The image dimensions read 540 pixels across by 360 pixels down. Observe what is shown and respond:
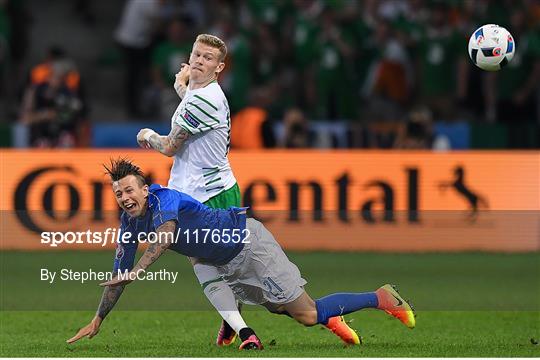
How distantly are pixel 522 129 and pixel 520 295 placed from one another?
6595mm

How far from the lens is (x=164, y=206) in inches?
403

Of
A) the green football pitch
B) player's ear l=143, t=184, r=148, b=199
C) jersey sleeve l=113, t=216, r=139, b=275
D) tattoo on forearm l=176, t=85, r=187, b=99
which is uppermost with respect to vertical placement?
tattoo on forearm l=176, t=85, r=187, b=99

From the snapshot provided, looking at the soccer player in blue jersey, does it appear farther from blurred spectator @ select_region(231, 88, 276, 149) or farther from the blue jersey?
blurred spectator @ select_region(231, 88, 276, 149)

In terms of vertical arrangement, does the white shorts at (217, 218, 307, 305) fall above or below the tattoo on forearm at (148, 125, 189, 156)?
below

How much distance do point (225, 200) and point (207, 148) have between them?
414mm

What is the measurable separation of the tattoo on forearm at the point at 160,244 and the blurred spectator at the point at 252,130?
9.57 metres

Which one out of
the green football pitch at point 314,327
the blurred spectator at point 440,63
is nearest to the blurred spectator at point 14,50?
the green football pitch at point 314,327

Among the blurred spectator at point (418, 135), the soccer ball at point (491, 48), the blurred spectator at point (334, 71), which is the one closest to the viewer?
the soccer ball at point (491, 48)

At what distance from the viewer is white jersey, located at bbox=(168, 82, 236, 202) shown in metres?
10.9

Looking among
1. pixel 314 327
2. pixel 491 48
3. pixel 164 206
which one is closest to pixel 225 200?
pixel 164 206

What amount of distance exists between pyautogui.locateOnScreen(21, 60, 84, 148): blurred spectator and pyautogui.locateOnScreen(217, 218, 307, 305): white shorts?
997 centimetres

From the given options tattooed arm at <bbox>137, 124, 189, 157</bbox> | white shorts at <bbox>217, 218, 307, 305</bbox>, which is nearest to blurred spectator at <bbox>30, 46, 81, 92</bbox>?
tattooed arm at <bbox>137, 124, 189, 157</bbox>

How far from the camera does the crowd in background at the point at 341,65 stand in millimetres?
20797

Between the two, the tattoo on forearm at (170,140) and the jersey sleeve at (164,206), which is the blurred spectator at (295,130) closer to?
the tattoo on forearm at (170,140)
